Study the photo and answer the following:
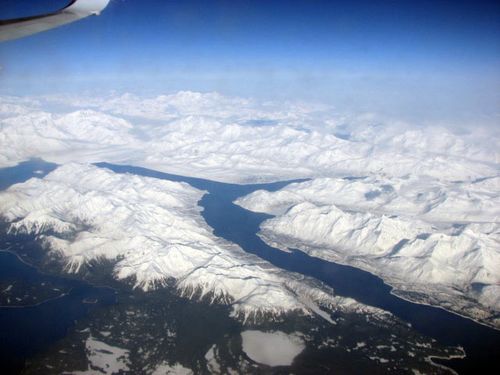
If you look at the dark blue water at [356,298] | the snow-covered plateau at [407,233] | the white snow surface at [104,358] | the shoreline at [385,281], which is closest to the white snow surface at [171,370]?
the white snow surface at [104,358]

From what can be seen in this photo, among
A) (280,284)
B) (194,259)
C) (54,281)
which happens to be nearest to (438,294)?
(280,284)

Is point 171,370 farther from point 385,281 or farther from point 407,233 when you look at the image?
point 407,233

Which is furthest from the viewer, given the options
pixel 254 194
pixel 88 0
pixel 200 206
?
pixel 254 194

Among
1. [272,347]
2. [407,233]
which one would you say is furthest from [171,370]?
[407,233]

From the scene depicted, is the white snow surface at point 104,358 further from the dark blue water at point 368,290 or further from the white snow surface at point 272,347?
the dark blue water at point 368,290

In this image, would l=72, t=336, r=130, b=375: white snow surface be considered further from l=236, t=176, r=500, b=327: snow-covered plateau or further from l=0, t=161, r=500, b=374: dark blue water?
l=236, t=176, r=500, b=327: snow-covered plateau

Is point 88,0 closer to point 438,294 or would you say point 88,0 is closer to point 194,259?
point 194,259
